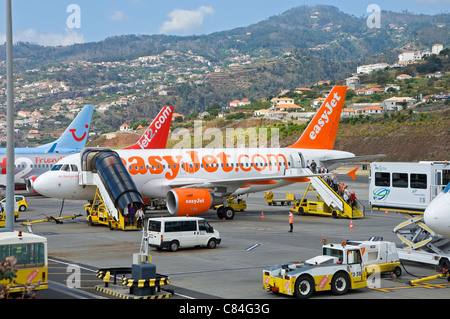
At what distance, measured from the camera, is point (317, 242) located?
34125 mm

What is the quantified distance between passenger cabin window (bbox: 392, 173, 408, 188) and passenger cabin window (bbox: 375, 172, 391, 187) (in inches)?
11.0

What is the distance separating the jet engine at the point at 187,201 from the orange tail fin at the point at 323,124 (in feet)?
42.4

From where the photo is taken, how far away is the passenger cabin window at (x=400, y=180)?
92.7ft

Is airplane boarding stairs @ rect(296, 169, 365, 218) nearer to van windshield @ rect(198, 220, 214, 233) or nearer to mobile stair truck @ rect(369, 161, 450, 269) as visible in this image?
van windshield @ rect(198, 220, 214, 233)

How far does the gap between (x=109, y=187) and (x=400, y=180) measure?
1900 cm

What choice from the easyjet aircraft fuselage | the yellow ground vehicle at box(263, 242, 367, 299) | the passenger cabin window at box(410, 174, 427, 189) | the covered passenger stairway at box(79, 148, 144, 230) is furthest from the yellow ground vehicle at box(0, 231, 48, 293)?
the easyjet aircraft fuselage

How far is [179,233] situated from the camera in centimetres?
3150

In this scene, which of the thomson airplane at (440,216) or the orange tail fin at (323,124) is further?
the orange tail fin at (323,124)

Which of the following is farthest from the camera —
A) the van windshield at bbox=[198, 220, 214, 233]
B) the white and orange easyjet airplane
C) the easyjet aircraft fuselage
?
the easyjet aircraft fuselage

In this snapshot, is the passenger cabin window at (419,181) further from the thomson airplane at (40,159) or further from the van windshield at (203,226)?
the thomson airplane at (40,159)

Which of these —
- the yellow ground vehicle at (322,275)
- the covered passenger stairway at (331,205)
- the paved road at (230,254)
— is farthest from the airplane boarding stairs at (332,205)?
the yellow ground vehicle at (322,275)

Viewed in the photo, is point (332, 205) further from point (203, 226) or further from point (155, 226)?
point (155, 226)

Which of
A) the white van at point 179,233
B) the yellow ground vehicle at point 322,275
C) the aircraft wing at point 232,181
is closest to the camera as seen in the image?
the yellow ground vehicle at point 322,275

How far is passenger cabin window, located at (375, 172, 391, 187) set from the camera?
2908 centimetres
